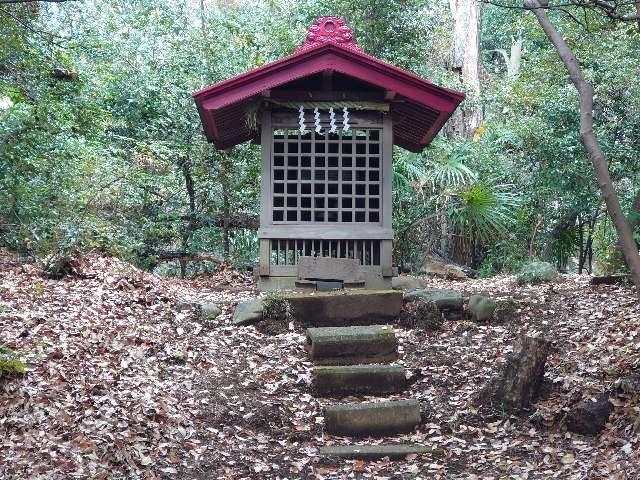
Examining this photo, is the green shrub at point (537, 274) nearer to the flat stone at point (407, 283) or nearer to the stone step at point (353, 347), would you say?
the flat stone at point (407, 283)

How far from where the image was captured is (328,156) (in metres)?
9.96

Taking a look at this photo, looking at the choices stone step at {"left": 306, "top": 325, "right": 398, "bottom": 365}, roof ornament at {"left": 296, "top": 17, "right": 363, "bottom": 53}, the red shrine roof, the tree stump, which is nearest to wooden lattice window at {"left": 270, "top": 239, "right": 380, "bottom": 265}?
the red shrine roof

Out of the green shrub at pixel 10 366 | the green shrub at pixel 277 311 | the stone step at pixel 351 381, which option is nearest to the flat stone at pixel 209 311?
the green shrub at pixel 277 311

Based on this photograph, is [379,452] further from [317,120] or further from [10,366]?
[317,120]

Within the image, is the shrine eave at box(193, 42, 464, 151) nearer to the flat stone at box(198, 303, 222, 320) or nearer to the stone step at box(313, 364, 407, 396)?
the flat stone at box(198, 303, 222, 320)

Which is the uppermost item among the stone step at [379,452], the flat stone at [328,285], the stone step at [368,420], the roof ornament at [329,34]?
the roof ornament at [329,34]

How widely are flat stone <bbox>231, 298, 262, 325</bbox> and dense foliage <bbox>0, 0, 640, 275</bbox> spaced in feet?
10.5

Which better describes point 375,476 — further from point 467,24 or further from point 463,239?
point 467,24

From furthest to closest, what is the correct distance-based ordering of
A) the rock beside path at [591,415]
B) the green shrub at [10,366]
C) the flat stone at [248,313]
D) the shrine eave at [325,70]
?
the shrine eave at [325,70] < the flat stone at [248,313] < the rock beside path at [591,415] < the green shrub at [10,366]

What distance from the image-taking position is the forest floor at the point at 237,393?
17.0ft

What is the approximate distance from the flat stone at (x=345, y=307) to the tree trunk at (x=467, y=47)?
406 inches

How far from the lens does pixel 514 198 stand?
14.1m

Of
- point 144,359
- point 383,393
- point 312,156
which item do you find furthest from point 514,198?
point 144,359

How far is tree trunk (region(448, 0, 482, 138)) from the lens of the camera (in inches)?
718
